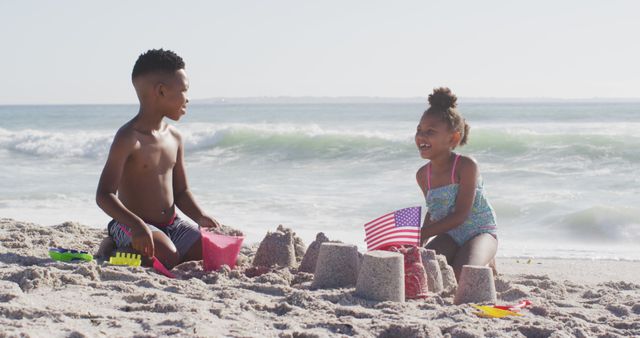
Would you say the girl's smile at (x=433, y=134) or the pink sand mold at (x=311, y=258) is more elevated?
the girl's smile at (x=433, y=134)

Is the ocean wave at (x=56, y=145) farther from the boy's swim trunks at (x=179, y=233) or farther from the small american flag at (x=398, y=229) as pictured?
the small american flag at (x=398, y=229)

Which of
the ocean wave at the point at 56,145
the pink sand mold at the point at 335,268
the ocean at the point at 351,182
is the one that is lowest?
the ocean wave at the point at 56,145

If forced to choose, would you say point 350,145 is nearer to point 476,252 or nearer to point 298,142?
point 298,142

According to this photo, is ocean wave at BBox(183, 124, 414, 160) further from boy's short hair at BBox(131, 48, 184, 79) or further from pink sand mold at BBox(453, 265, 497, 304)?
pink sand mold at BBox(453, 265, 497, 304)

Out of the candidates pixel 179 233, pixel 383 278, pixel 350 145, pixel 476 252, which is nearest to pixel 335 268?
pixel 383 278

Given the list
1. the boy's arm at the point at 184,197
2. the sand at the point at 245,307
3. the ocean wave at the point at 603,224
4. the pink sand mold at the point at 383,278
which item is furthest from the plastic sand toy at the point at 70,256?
the ocean wave at the point at 603,224

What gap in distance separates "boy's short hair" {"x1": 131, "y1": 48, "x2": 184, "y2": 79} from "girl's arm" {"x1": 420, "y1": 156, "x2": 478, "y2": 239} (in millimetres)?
1737

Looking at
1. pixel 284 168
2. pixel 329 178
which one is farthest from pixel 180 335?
pixel 284 168

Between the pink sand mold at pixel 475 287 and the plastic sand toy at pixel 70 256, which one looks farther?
the plastic sand toy at pixel 70 256

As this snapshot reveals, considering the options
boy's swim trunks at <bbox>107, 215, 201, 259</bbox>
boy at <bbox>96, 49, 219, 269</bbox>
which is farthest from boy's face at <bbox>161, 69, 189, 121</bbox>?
boy's swim trunks at <bbox>107, 215, 201, 259</bbox>

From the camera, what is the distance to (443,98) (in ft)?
15.4

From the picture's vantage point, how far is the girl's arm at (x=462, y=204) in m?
4.64

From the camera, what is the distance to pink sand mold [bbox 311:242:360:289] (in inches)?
157

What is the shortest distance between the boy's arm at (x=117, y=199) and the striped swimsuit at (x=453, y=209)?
1.72m
